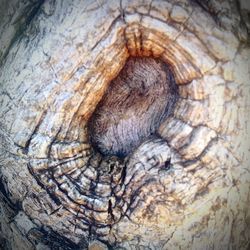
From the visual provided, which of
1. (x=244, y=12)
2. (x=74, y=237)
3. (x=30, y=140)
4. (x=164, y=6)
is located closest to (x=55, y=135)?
(x=30, y=140)

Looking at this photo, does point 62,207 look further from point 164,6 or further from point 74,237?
point 164,6

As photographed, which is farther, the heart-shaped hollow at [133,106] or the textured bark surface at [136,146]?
the heart-shaped hollow at [133,106]

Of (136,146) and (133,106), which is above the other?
(133,106)

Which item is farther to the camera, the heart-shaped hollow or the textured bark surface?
the heart-shaped hollow
